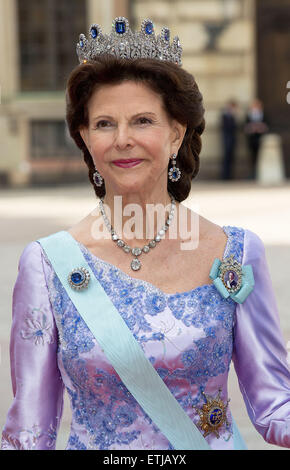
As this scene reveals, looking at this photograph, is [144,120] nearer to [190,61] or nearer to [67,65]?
[190,61]

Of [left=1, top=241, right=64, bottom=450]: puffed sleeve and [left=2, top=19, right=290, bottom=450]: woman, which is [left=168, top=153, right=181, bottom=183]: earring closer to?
[left=2, top=19, right=290, bottom=450]: woman

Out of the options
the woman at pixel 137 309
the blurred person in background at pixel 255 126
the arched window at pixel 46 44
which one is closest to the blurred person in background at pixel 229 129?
the blurred person in background at pixel 255 126

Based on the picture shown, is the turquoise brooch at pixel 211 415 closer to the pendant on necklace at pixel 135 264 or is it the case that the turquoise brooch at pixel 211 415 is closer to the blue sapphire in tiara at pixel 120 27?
the pendant on necklace at pixel 135 264

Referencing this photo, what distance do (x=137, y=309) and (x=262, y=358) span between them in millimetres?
323

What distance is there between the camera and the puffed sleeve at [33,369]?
213 centimetres

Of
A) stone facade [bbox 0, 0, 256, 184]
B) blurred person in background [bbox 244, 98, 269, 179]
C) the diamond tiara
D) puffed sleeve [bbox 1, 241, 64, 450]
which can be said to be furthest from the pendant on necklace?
blurred person in background [bbox 244, 98, 269, 179]

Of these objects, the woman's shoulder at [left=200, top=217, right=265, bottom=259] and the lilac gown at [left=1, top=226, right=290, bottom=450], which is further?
the woman's shoulder at [left=200, top=217, right=265, bottom=259]

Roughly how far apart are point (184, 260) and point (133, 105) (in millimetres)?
390

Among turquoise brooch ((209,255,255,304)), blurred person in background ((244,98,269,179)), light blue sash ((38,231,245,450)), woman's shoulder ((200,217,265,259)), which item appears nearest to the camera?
light blue sash ((38,231,245,450))

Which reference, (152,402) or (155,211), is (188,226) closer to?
(155,211)

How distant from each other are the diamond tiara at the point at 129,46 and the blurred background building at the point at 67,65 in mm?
17605

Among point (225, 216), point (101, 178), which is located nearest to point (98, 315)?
point (101, 178)

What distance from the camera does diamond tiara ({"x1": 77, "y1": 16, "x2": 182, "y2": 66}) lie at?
7.16 ft

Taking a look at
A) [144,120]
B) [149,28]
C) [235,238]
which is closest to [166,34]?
[149,28]
